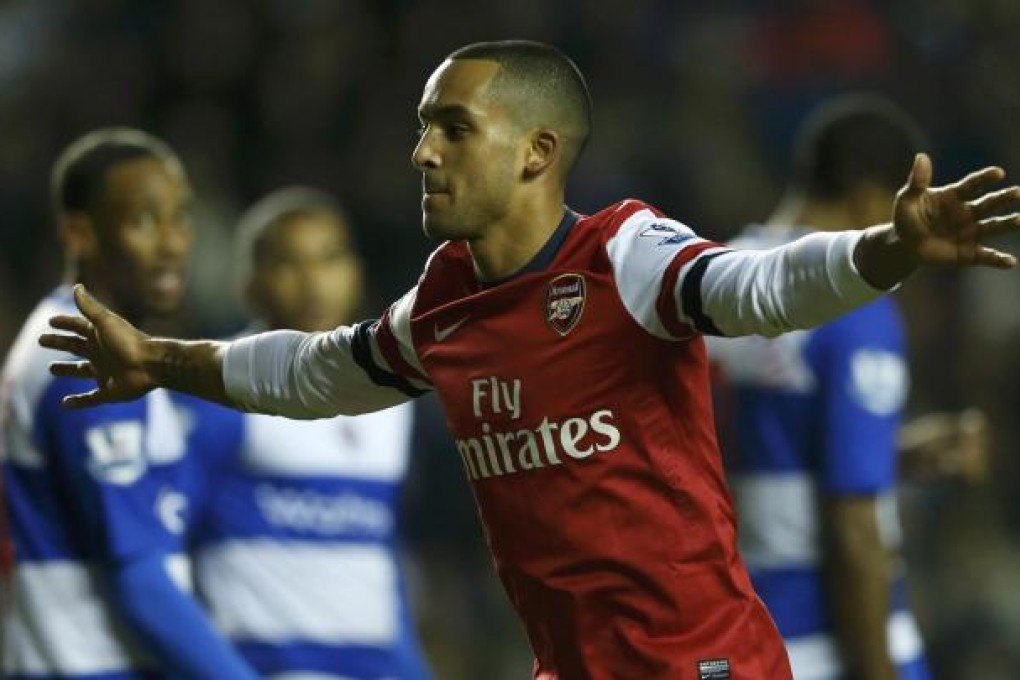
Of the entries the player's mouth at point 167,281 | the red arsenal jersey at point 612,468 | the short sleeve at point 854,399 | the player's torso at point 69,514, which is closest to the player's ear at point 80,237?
the player's mouth at point 167,281

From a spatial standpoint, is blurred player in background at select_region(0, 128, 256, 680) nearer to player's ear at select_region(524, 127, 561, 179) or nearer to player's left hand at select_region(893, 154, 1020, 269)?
player's ear at select_region(524, 127, 561, 179)

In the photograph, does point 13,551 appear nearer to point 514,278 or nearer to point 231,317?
point 514,278

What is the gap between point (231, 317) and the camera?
11.1 meters

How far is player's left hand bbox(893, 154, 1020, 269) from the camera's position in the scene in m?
3.35

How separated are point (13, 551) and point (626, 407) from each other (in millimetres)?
1924

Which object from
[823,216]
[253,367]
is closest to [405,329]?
[253,367]

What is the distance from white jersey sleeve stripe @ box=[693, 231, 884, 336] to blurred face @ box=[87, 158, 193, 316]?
2.13 meters

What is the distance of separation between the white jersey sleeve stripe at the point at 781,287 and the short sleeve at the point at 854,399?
1.79m

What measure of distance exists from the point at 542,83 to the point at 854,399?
161cm

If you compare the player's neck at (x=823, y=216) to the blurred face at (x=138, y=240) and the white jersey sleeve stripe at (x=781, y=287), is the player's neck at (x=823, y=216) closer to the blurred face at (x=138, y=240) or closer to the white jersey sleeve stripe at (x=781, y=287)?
the blurred face at (x=138, y=240)

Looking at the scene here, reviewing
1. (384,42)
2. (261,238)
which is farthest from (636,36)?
(261,238)

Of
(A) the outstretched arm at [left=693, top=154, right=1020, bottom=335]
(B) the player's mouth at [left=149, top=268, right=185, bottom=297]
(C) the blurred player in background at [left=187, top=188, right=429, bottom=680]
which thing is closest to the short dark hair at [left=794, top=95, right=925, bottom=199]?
(C) the blurred player in background at [left=187, top=188, right=429, bottom=680]

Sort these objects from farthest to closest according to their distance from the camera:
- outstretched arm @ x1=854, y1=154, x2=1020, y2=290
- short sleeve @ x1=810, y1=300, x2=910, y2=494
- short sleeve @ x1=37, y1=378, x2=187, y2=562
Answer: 1. short sleeve @ x1=810, y1=300, x2=910, y2=494
2. short sleeve @ x1=37, y1=378, x2=187, y2=562
3. outstretched arm @ x1=854, y1=154, x2=1020, y2=290

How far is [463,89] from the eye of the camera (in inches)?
161
